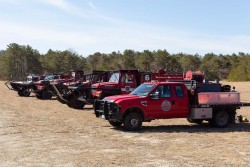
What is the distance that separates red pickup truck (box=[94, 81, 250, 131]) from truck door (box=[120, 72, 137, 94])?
16.9ft

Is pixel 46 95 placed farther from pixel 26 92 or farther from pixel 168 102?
pixel 168 102

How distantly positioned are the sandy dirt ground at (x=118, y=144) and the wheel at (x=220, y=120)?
0.27 metres

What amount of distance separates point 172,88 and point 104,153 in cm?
523

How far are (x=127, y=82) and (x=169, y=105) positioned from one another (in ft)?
20.6

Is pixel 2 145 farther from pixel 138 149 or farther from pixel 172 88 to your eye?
pixel 172 88

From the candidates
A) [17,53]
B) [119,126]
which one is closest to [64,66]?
[17,53]

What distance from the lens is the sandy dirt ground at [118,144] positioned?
8602 mm

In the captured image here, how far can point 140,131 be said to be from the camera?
43.2ft

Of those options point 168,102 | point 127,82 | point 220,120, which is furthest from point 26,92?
point 220,120

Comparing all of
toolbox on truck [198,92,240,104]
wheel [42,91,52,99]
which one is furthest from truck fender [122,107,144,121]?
wheel [42,91,52,99]

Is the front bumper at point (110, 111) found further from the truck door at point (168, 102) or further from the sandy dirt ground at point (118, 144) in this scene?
the truck door at point (168, 102)

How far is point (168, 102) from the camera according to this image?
13781 millimetres

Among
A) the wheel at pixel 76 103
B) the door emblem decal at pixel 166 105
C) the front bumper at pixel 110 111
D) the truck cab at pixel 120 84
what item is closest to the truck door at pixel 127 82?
the truck cab at pixel 120 84

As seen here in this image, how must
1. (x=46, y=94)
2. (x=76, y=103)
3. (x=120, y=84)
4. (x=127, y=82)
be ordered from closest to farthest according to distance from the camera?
(x=120, y=84) < (x=127, y=82) < (x=76, y=103) < (x=46, y=94)
